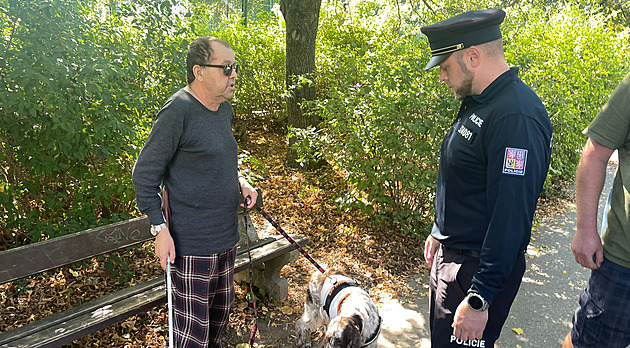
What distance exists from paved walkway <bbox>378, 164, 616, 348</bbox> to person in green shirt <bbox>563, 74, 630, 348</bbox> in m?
1.60

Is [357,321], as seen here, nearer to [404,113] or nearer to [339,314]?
[339,314]

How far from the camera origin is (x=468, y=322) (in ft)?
6.30

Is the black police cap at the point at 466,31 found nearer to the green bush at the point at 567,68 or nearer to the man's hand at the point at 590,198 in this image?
the man's hand at the point at 590,198

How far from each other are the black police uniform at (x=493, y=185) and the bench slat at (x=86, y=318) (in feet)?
6.71

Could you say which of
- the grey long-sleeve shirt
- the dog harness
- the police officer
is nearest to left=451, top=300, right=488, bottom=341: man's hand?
the police officer

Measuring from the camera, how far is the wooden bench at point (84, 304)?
2725 millimetres

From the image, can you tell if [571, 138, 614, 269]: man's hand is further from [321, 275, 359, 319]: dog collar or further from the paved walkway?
the paved walkway

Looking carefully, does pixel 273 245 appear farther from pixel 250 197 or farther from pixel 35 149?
pixel 35 149

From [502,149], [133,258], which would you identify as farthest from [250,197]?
[133,258]

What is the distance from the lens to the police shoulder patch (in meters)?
1.82

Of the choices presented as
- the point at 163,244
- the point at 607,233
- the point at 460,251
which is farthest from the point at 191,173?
the point at 607,233

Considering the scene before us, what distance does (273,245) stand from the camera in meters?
4.12

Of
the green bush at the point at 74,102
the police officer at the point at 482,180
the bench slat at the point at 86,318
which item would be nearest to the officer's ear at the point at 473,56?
the police officer at the point at 482,180

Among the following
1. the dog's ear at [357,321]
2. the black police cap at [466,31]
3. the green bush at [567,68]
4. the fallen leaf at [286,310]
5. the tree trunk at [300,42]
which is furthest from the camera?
the tree trunk at [300,42]
